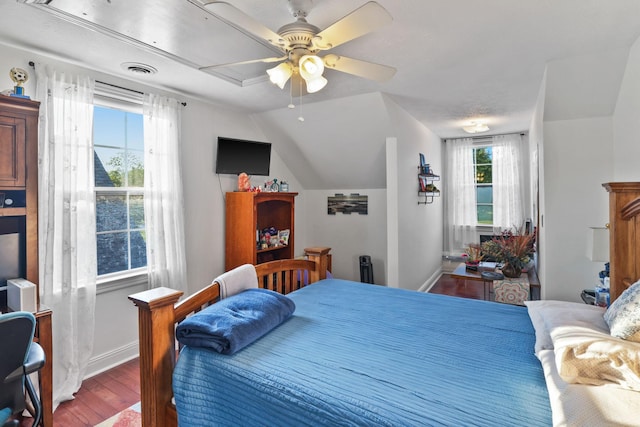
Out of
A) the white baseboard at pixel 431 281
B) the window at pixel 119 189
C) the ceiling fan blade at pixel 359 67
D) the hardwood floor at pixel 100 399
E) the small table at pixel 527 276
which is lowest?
the hardwood floor at pixel 100 399

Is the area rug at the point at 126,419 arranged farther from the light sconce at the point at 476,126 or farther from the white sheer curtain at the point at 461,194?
the white sheer curtain at the point at 461,194

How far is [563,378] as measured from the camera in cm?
113

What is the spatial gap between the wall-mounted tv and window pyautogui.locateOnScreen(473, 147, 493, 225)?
3.70 meters

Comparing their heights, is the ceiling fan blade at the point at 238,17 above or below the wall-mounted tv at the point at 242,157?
above

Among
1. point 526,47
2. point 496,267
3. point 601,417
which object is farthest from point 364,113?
point 601,417

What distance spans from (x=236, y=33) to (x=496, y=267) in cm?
359

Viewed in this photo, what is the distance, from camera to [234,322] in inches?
61.5

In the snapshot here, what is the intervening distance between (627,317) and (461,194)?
4.75m

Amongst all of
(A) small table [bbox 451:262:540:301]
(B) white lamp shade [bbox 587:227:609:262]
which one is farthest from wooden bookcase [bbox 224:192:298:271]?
(B) white lamp shade [bbox 587:227:609:262]

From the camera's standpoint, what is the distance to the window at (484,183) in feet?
18.7

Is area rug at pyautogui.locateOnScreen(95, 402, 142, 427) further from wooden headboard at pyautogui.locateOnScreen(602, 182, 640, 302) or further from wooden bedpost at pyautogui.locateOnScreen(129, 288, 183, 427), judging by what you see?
wooden headboard at pyautogui.locateOnScreen(602, 182, 640, 302)

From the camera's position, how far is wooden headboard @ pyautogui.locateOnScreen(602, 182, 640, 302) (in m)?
1.83

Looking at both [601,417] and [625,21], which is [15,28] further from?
[625,21]

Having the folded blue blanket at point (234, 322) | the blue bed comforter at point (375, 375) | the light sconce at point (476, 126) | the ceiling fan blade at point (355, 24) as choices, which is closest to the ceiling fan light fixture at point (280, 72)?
the ceiling fan blade at point (355, 24)
